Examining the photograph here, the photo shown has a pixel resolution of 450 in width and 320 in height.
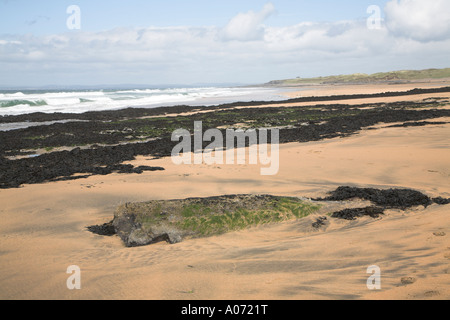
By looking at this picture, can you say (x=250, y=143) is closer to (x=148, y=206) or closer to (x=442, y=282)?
(x=148, y=206)

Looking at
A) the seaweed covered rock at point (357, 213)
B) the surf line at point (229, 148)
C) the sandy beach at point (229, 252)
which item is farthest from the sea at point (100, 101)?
the seaweed covered rock at point (357, 213)

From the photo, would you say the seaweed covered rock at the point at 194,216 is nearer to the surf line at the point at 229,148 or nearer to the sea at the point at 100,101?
the surf line at the point at 229,148

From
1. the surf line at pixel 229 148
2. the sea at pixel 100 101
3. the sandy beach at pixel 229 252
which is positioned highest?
the sea at pixel 100 101

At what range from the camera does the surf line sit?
1165 cm

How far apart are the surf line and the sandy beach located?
8.85ft

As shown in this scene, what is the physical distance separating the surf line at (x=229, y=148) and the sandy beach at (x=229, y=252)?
270 centimetres

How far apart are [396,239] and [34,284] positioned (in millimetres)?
4016


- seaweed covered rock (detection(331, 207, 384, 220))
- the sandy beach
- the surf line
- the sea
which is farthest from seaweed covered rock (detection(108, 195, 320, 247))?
the sea

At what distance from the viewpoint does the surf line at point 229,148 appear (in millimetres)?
11648

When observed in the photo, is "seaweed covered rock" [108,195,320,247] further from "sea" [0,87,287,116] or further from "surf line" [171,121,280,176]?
"sea" [0,87,287,116]

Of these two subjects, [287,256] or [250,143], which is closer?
[287,256]
